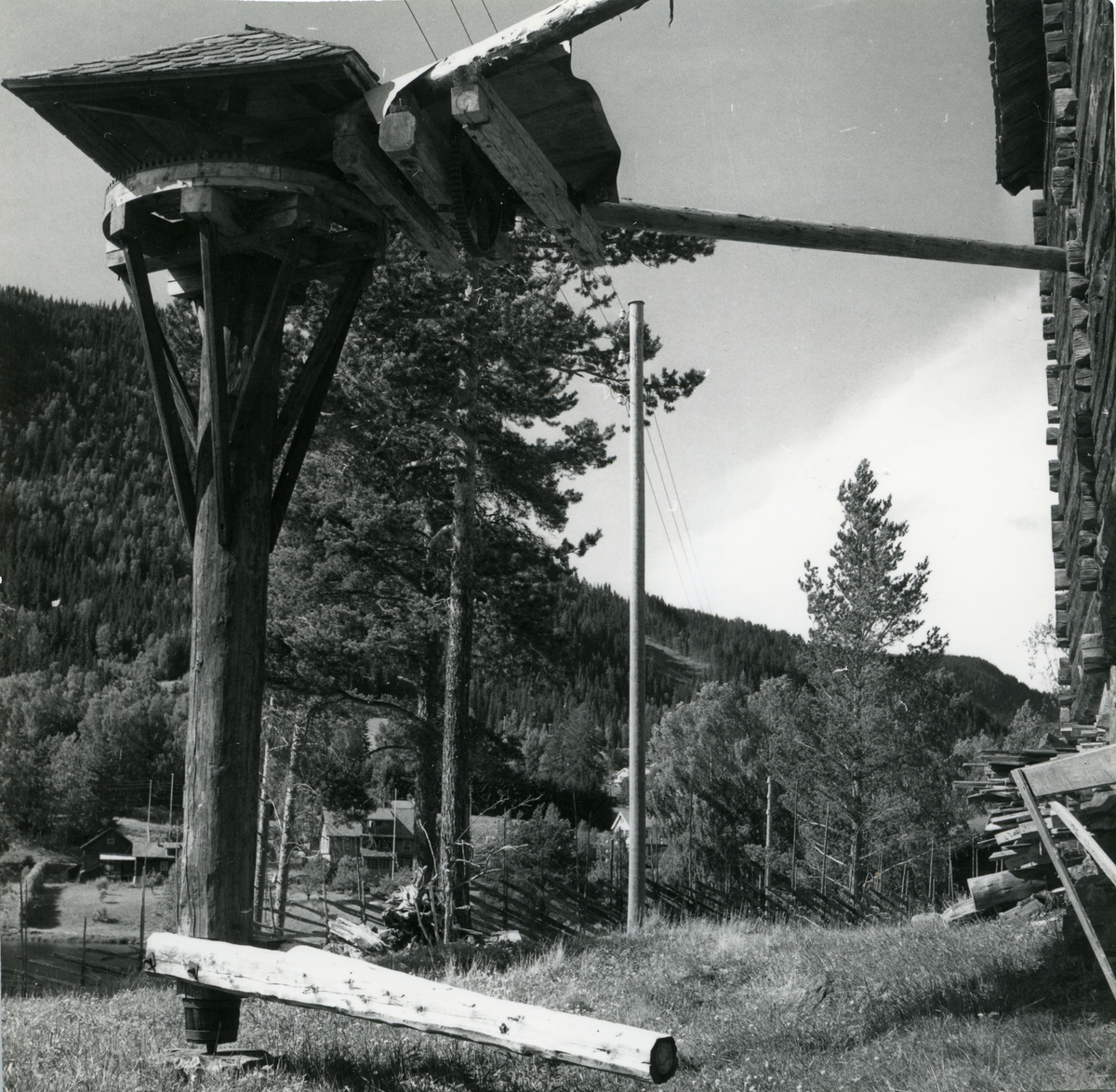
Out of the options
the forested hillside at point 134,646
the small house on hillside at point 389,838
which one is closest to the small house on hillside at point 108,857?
the forested hillside at point 134,646

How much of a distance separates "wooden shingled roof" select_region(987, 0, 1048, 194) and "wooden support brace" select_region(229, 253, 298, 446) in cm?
640

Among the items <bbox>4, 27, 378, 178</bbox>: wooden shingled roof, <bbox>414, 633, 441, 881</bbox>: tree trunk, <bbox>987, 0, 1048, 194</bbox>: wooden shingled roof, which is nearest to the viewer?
<bbox>4, 27, 378, 178</bbox>: wooden shingled roof

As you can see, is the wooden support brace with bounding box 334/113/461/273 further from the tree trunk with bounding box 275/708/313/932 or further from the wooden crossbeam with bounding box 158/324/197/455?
the tree trunk with bounding box 275/708/313/932

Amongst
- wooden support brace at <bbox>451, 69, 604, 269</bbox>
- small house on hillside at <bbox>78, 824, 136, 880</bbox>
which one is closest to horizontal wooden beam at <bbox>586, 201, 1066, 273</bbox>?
wooden support brace at <bbox>451, 69, 604, 269</bbox>

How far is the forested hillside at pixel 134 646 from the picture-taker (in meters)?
20.7

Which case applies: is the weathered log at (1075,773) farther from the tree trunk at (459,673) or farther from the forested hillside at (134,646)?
the tree trunk at (459,673)

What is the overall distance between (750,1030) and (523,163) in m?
4.75

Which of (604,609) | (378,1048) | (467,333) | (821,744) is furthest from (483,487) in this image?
(604,609)

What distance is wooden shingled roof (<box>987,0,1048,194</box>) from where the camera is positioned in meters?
8.48

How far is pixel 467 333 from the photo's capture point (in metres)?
17.6

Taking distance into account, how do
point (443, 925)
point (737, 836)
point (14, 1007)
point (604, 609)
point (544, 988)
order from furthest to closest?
point (604, 609), point (737, 836), point (443, 925), point (544, 988), point (14, 1007)

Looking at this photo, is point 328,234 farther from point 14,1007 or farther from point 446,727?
point 446,727

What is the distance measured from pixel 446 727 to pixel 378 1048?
40.6ft

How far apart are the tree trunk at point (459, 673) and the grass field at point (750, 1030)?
8.00 m
